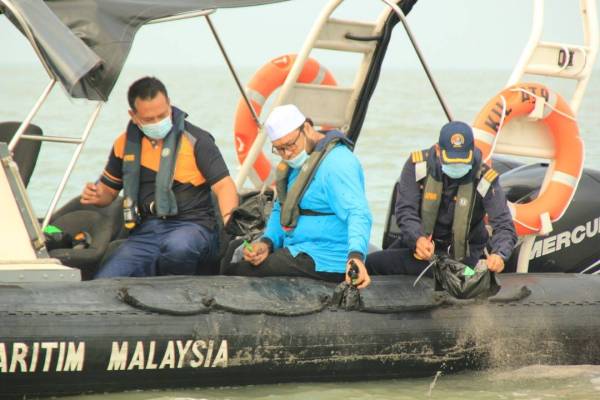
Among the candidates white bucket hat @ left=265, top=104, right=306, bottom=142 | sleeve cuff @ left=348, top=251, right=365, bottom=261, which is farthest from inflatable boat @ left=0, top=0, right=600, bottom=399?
white bucket hat @ left=265, top=104, right=306, bottom=142

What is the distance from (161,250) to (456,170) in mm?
1417

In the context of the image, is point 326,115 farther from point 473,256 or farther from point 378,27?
point 473,256

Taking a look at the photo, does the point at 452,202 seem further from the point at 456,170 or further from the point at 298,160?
the point at 298,160

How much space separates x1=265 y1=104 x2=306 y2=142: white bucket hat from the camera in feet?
17.9

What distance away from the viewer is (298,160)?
5617 millimetres

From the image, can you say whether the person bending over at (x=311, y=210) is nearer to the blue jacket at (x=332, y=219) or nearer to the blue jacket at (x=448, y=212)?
the blue jacket at (x=332, y=219)

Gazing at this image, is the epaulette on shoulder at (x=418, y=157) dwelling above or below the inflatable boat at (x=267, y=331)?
→ above

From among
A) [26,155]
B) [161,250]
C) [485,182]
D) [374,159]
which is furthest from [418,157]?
[374,159]

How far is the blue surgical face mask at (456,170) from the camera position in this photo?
575 centimetres

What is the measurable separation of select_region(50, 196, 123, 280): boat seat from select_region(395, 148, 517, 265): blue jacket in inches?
56.1

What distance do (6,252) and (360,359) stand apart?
1624mm

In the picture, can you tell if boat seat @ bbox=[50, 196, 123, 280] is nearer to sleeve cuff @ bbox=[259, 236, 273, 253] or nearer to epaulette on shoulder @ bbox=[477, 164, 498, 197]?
sleeve cuff @ bbox=[259, 236, 273, 253]

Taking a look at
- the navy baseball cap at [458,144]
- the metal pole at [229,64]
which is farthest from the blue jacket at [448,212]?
the metal pole at [229,64]

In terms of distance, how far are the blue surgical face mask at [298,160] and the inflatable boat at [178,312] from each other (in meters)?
→ 0.52
